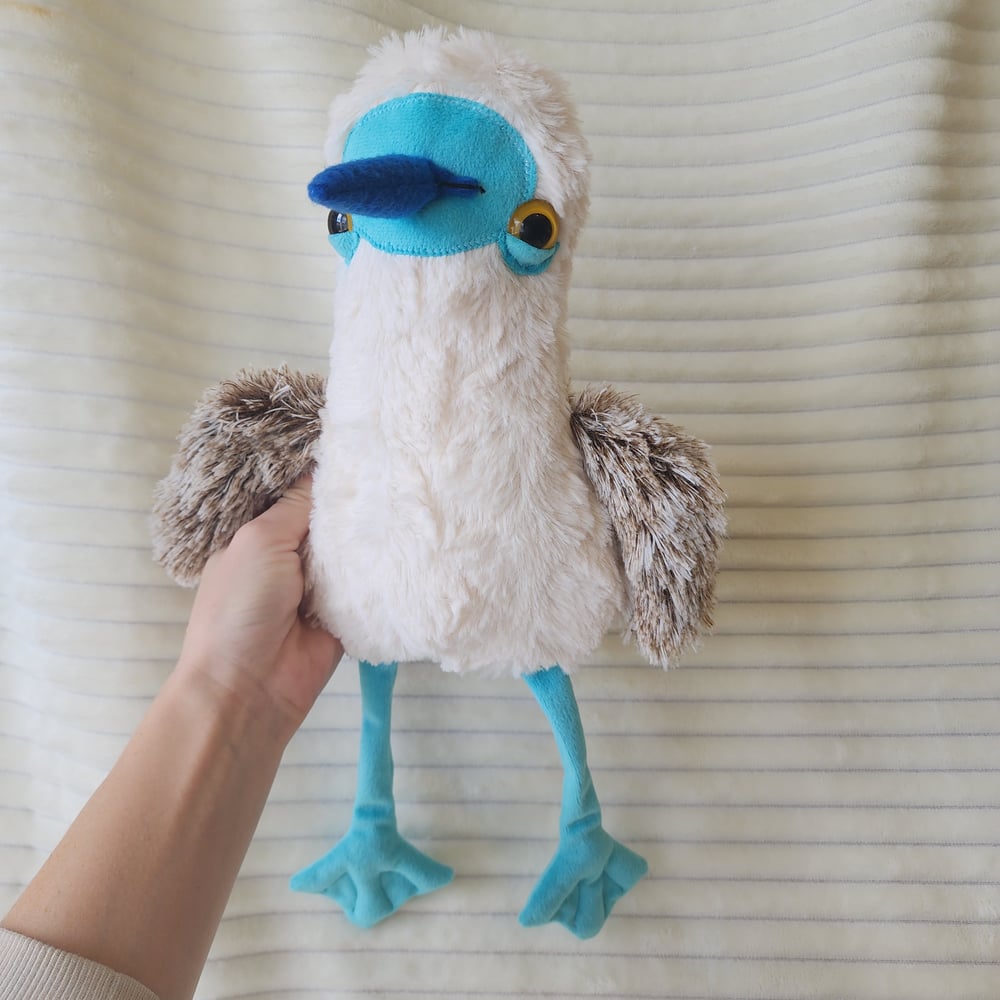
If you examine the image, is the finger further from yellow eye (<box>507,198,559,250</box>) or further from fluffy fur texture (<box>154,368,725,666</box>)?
yellow eye (<box>507,198,559,250</box>)

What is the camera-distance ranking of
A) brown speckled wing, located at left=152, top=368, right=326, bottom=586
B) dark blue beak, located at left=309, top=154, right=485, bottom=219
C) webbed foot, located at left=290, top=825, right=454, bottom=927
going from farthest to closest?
webbed foot, located at left=290, top=825, right=454, bottom=927 → brown speckled wing, located at left=152, top=368, right=326, bottom=586 → dark blue beak, located at left=309, top=154, right=485, bottom=219

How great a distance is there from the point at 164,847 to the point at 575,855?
33 cm

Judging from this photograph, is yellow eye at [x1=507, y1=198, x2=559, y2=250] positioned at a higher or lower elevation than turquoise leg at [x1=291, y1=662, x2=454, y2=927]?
higher

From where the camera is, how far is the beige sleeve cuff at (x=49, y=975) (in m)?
0.40

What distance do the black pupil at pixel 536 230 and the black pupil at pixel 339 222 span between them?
12 cm

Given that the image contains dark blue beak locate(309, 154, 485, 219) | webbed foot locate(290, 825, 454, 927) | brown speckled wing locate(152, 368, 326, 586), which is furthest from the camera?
webbed foot locate(290, 825, 454, 927)

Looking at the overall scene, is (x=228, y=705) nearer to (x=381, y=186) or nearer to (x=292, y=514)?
Result: (x=292, y=514)

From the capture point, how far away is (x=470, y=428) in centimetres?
46

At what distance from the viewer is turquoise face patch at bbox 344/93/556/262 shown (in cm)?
44

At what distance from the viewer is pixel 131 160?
0.75 metres

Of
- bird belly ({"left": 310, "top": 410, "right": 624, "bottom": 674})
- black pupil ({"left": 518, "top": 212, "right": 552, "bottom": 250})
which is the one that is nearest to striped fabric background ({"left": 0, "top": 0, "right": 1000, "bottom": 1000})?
bird belly ({"left": 310, "top": 410, "right": 624, "bottom": 674})

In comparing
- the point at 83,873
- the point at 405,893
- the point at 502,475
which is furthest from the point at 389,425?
the point at 405,893

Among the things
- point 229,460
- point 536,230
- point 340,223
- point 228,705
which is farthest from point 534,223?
point 228,705

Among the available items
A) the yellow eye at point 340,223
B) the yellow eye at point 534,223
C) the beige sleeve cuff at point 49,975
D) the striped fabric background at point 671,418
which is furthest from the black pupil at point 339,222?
the beige sleeve cuff at point 49,975
